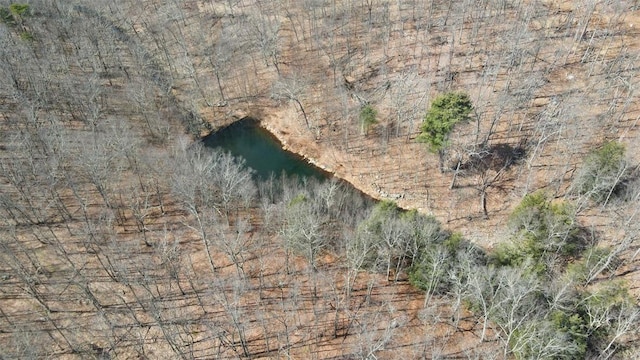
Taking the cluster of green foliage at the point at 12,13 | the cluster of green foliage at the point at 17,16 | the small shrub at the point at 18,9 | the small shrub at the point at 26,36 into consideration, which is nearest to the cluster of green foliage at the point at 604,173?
the small shrub at the point at 26,36

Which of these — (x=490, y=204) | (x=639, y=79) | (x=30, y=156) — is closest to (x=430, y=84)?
(x=490, y=204)

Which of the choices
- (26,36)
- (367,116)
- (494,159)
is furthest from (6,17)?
(494,159)

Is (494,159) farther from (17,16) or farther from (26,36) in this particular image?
(17,16)

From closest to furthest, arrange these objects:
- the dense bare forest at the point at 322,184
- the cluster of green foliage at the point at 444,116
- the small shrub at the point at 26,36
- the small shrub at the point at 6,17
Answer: the dense bare forest at the point at 322,184 < the cluster of green foliage at the point at 444,116 < the small shrub at the point at 26,36 < the small shrub at the point at 6,17

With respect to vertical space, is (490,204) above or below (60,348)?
above

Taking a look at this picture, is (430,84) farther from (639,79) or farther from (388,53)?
(639,79)

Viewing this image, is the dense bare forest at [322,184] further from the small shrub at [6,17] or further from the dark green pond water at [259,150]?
the dark green pond water at [259,150]

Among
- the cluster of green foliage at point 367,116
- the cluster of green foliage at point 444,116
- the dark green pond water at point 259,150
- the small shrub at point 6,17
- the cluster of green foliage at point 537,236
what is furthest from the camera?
the small shrub at point 6,17
